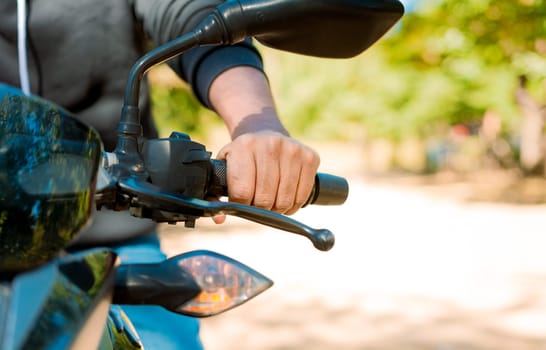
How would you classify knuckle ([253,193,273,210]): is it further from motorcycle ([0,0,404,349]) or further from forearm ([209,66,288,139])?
forearm ([209,66,288,139])

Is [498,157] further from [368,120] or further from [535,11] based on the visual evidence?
[535,11]

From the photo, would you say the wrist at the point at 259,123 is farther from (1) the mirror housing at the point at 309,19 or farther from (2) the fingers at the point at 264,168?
(1) the mirror housing at the point at 309,19

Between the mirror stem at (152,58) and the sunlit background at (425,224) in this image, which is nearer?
the mirror stem at (152,58)

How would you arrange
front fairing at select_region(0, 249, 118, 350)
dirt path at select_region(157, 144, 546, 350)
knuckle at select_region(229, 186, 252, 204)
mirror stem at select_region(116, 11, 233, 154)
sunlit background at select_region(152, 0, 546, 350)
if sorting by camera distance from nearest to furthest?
front fairing at select_region(0, 249, 118, 350) → mirror stem at select_region(116, 11, 233, 154) → knuckle at select_region(229, 186, 252, 204) → dirt path at select_region(157, 144, 546, 350) → sunlit background at select_region(152, 0, 546, 350)

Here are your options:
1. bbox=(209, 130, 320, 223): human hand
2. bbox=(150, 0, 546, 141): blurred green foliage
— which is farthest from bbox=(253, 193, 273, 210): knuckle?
bbox=(150, 0, 546, 141): blurred green foliage

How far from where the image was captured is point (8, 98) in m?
0.75

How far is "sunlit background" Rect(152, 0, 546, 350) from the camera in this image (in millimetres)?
4988

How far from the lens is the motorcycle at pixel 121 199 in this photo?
1.94 feet

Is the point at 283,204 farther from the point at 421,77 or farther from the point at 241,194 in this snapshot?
the point at 421,77

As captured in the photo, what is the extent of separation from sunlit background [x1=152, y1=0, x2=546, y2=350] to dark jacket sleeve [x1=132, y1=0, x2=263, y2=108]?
3165 millimetres

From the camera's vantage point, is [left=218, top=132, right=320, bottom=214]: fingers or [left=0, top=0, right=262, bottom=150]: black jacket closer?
[left=218, top=132, right=320, bottom=214]: fingers

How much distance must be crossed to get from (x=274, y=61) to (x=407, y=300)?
13.4m

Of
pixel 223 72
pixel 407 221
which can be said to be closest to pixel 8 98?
pixel 223 72

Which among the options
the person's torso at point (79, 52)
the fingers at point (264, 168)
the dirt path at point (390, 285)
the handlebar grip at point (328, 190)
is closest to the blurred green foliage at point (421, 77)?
the dirt path at point (390, 285)
